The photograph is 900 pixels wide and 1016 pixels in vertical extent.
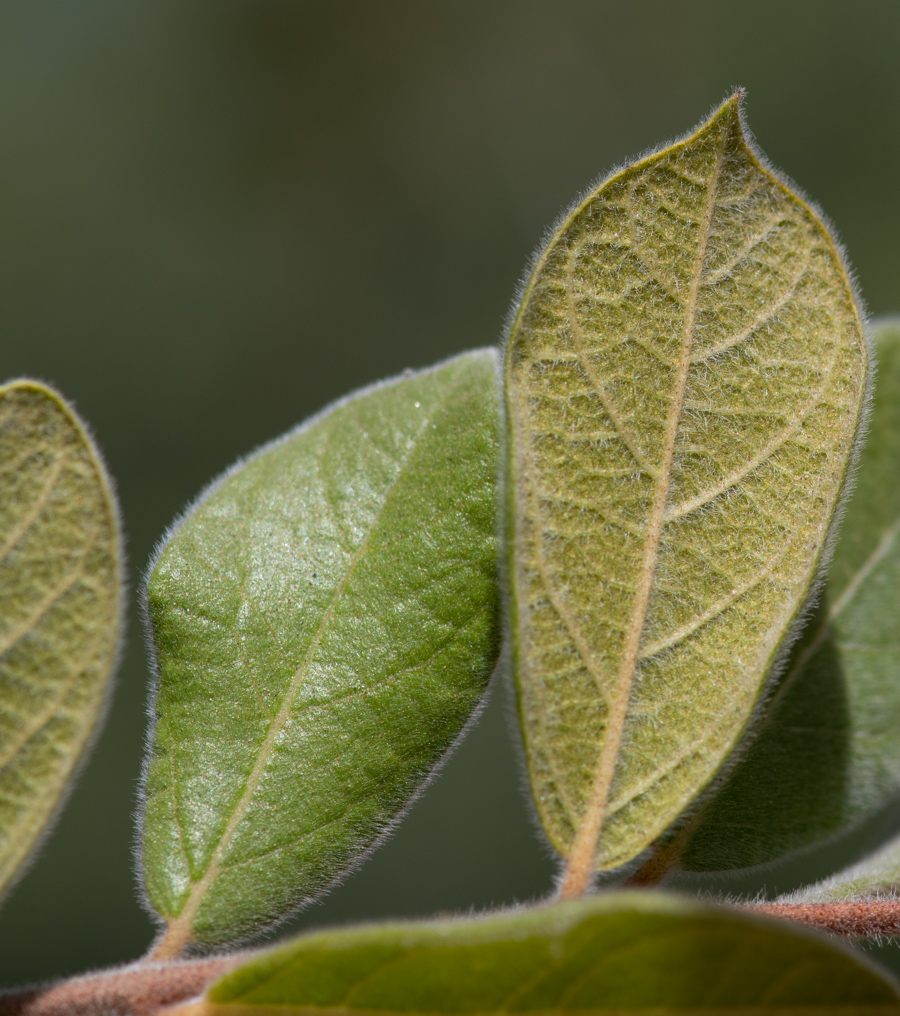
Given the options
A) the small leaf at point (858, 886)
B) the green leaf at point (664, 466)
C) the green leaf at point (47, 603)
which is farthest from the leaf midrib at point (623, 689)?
the green leaf at point (47, 603)

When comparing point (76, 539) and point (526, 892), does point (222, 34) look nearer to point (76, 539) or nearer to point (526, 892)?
point (526, 892)

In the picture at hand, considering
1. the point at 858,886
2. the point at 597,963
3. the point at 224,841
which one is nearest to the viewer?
the point at 597,963

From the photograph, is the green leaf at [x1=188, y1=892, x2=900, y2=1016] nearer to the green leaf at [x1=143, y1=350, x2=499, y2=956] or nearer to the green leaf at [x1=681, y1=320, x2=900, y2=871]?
the green leaf at [x1=143, y1=350, x2=499, y2=956]

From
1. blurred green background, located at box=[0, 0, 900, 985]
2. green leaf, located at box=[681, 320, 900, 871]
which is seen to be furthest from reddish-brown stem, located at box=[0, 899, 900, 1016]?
blurred green background, located at box=[0, 0, 900, 985]

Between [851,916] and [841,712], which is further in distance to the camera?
[841,712]

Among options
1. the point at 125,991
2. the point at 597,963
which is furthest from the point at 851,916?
the point at 125,991

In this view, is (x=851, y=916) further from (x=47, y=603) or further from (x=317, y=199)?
(x=317, y=199)
